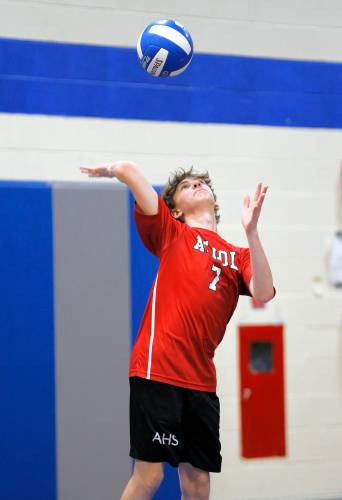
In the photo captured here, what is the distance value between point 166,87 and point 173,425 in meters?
1.95

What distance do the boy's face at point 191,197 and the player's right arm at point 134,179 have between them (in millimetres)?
328

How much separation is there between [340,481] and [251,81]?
2.27 m

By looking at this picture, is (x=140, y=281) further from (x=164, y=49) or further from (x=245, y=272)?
(x=164, y=49)

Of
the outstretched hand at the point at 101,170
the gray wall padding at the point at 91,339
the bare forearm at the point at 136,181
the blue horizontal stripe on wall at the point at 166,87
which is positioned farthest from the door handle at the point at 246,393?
the outstretched hand at the point at 101,170

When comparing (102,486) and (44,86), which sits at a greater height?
(44,86)

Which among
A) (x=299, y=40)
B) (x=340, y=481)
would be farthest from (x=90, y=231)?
(x=340, y=481)

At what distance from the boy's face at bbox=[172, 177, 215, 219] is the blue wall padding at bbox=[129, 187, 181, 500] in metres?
0.69

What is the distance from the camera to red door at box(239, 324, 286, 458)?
3873 mm

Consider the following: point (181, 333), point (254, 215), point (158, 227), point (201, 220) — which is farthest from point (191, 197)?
point (181, 333)

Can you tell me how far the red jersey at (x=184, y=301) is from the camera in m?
2.70

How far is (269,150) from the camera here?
159 inches

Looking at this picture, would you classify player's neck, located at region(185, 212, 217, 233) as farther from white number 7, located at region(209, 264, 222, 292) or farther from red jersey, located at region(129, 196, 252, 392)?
white number 7, located at region(209, 264, 222, 292)

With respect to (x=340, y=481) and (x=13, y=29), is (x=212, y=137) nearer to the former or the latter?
(x=13, y=29)

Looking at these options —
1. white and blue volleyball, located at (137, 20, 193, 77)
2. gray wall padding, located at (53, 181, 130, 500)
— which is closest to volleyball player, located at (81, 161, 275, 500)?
white and blue volleyball, located at (137, 20, 193, 77)
